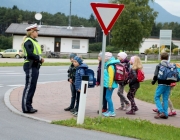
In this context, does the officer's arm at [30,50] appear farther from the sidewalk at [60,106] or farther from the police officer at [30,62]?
the sidewalk at [60,106]

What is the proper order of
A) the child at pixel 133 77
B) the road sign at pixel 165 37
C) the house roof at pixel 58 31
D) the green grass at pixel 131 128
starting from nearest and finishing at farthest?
1. the green grass at pixel 131 128
2. the child at pixel 133 77
3. the road sign at pixel 165 37
4. the house roof at pixel 58 31

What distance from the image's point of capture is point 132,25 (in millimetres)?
57250

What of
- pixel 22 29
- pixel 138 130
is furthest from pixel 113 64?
pixel 22 29

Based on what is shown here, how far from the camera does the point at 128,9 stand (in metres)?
57.4

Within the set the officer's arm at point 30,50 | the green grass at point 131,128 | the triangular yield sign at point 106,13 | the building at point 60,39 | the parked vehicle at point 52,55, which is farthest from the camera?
the building at point 60,39

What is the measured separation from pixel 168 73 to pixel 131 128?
1.98 metres

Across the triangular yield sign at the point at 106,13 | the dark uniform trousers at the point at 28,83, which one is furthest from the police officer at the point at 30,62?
the triangular yield sign at the point at 106,13

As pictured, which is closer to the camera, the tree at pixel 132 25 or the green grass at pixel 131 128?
the green grass at pixel 131 128

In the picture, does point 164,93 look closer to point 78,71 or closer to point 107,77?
point 107,77

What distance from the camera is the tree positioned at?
57.0 m

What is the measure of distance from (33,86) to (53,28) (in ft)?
183

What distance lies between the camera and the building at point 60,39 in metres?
63.3

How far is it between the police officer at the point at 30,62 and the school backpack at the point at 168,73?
9.64ft

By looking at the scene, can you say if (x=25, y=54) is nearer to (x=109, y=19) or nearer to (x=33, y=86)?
(x=33, y=86)
